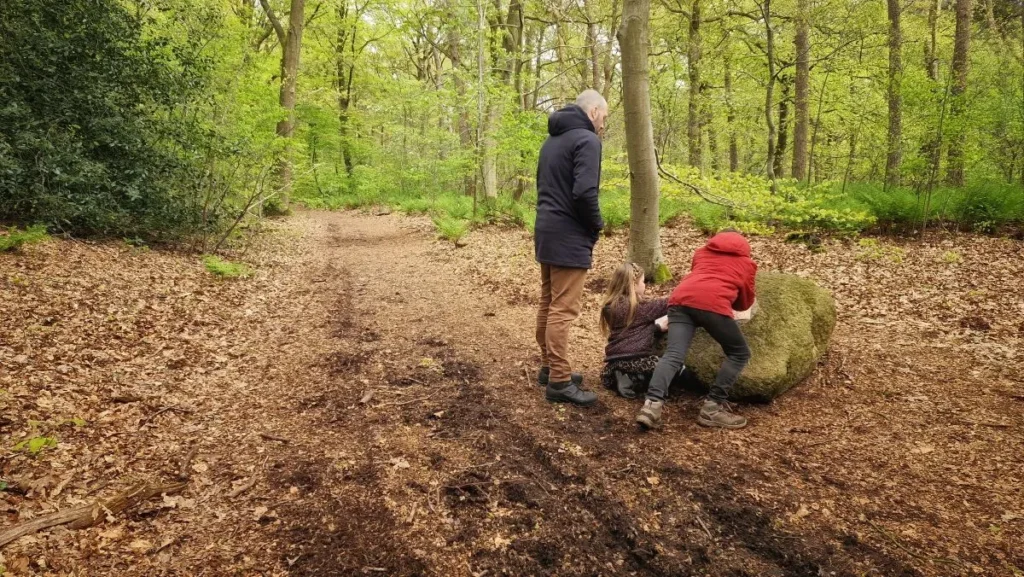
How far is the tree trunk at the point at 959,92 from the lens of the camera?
9125 millimetres

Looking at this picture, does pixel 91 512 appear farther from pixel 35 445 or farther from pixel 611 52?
pixel 611 52

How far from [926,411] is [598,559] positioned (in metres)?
3.46

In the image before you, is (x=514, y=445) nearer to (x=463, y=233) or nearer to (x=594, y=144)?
(x=594, y=144)

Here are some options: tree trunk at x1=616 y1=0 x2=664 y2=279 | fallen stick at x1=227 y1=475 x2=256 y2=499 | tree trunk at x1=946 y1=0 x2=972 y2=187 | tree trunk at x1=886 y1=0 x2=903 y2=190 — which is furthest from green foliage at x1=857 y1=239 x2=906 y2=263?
fallen stick at x1=227 y1=475 x2=256 y2=499

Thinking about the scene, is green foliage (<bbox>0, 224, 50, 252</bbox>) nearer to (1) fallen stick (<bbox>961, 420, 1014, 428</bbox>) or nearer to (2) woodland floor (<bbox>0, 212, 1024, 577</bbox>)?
(2) woodland floor (<bbox>0, 212, 1024, 577</bbox>)

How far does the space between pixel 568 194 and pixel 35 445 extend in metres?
3.92

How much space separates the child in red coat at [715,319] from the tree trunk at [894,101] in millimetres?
8615

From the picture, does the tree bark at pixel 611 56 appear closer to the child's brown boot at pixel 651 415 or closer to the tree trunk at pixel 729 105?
the tree trunk at pixel 729 105

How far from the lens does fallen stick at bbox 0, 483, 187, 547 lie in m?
2.38

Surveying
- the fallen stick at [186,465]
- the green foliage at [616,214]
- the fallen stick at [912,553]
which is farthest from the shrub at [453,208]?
the fallen stick at [912,553]

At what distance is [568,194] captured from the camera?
4156 mm

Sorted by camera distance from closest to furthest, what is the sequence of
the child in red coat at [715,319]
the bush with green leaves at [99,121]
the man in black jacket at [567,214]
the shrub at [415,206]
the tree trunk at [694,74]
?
the child in red coat at [715,319], the man in black jacket at [567,214], the bush with green leaves at [99,121], the tree trunk at [694,74], the shrub at [415,206]

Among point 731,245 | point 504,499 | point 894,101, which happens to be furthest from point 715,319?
point 894,101

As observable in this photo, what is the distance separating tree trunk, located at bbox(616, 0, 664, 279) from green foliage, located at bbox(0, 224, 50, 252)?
7.90m
